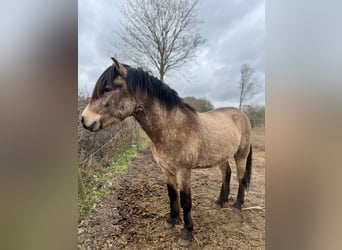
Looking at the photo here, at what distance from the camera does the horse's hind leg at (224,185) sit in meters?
1.19

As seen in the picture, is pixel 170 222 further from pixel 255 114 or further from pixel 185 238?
pixel 255 114

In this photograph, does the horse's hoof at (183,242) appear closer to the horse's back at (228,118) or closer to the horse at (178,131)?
the horse at (178,131)

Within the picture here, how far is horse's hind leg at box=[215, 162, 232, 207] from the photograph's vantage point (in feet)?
3.89

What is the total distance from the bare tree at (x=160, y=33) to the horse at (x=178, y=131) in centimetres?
9

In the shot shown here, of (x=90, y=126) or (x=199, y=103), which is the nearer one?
(x=90, y=126)

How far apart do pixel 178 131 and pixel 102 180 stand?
44 centimetres

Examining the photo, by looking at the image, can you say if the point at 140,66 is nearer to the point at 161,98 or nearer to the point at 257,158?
the point at 161,98

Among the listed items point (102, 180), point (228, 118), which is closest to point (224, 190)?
point (228, 118)

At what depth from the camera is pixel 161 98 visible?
3.77 ft

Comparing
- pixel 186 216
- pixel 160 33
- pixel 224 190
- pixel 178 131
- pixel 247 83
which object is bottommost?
pixel 186 216

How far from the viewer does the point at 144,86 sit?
44.2 inches

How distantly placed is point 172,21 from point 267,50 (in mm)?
494

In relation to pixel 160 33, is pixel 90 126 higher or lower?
lower

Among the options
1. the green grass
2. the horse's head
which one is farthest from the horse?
the green grass
